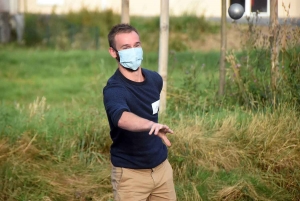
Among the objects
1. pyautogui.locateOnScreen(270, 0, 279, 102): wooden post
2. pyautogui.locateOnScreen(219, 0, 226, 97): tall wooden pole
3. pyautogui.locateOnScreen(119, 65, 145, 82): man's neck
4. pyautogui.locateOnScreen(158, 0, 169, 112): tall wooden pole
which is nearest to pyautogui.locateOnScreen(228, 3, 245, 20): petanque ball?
pyautogui.locateOnScreen(219, 0, 226, 97): tall wooden pole

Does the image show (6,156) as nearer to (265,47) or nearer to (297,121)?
(297,121)

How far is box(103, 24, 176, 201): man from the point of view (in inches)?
169

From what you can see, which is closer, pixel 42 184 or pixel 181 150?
pixel 42 184

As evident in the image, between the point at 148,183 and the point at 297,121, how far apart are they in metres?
3.15

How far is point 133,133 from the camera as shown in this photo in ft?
14.1

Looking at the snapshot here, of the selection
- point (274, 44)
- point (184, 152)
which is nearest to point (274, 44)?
point (274, 44)

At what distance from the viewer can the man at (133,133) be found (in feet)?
14.1

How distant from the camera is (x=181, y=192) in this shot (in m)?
6.15

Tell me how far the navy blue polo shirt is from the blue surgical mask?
3.3 inches

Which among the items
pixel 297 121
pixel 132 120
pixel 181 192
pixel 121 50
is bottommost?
pixel 181 192

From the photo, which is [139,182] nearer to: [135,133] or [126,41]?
[135,133]

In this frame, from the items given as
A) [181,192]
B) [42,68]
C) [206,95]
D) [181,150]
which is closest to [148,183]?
[181,192]

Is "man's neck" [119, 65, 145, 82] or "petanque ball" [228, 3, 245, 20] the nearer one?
"man's neck" [119, 65, 145, 82]

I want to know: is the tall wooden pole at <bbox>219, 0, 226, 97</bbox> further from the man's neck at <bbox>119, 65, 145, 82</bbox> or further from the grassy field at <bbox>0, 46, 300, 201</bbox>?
the man's neck at <bbox>119, 65, 145, 82</bbox>
